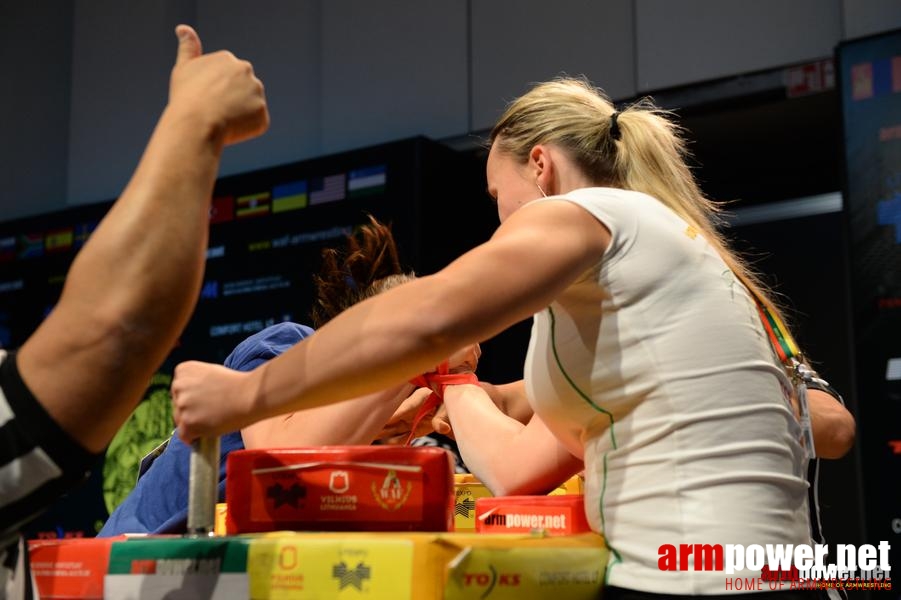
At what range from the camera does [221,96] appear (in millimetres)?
878

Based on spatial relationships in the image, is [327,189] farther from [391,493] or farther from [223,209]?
[391,493]

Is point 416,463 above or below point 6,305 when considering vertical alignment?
below

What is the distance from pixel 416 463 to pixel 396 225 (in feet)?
8.64

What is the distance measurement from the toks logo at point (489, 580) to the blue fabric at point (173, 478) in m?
0.90

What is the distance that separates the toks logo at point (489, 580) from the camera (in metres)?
0.82

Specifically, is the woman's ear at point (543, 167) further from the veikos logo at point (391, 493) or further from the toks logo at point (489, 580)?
the toks logo at point (489, 580)

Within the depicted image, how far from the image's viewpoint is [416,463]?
3.25 ft

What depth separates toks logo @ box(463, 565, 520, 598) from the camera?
825 millimetres

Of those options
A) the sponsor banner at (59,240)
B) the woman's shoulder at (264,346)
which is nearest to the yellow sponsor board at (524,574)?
the woman's shoulder at (264,346)

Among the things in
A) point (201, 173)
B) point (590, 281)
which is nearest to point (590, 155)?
point (590, 281)

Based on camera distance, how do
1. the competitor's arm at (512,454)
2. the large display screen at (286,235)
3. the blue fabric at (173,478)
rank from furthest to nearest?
the large display screen at (286,235)
the blue fabric at (173,478)
the competitor's arm at (512,454)

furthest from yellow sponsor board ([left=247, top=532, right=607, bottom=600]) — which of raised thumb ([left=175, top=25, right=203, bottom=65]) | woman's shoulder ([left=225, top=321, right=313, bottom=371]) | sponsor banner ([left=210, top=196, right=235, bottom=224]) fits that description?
sponsor banner ([left=210, top=196, right=235, bottom=224])

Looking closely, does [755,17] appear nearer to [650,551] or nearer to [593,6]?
[593,6]

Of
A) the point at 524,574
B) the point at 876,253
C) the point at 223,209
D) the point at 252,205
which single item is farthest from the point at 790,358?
the point at 223,209
